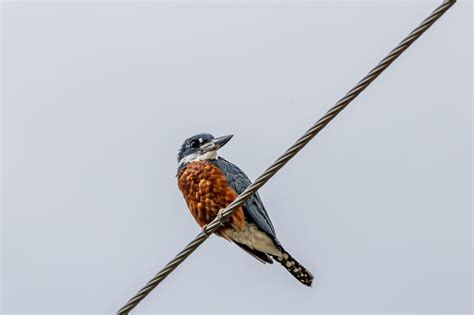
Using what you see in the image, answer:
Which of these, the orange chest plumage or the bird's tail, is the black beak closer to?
the orange chest plumage

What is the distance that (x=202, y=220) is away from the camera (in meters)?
6.46

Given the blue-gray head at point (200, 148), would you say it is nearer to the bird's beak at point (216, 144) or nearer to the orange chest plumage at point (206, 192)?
the bird's beak at point (216, 144)

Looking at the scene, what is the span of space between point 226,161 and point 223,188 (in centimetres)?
40

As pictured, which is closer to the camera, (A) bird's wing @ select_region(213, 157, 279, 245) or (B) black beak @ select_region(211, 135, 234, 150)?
(A) bird's wing @ select_region(213, 157, 279, 245)

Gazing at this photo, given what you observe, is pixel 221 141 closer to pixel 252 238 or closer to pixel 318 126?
pixel 252 238

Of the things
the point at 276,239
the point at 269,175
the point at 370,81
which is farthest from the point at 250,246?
the point at 370,81

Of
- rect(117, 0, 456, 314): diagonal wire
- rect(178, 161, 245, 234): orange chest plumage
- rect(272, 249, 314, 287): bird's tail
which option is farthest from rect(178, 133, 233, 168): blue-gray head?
rect(117, 0, 456, 314): diagonal wire

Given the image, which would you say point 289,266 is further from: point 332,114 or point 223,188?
point 332,114

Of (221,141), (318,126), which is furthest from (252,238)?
(318,126)

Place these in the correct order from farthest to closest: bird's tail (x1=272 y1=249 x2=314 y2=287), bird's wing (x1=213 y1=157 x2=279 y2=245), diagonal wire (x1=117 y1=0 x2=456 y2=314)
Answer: bird's tail (x1=272 y1=249 x2=314 y2=287) < bird's wing (x1=213 y1=157 x2=279 y2=245) < diagonal wire (x1=117 y1=0 x2=456 y2=314)

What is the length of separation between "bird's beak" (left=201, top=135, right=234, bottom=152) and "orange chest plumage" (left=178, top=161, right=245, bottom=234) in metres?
0.16

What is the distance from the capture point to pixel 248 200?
632 centimetres

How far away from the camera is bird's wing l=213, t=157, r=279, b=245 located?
250 inches

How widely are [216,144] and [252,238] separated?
2.84ft
